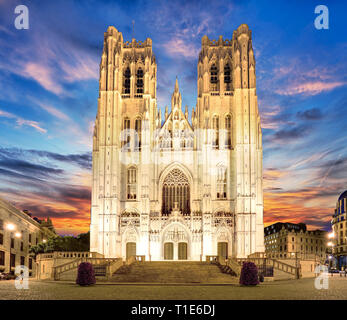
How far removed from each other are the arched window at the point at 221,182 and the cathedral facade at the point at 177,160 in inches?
4.9

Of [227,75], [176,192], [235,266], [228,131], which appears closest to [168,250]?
[176,192]

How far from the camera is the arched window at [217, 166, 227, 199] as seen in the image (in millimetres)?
56906

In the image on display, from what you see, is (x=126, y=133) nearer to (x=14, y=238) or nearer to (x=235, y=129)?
(x=235, y=129)

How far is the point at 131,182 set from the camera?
58125mm

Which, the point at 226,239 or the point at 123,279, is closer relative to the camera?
the point at 123,279

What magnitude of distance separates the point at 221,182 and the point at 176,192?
18.7ft

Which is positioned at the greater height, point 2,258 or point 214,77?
point 214,77

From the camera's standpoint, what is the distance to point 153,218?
5475 centimetres

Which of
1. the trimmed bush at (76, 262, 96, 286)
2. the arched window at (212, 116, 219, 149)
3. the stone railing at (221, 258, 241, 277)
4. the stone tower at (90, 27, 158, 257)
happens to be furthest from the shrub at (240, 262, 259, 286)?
the arched window at (212, 116, 219, 149)

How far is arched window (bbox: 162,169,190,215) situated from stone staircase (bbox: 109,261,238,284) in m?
13.5

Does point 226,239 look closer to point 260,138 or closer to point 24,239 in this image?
point 260,138
